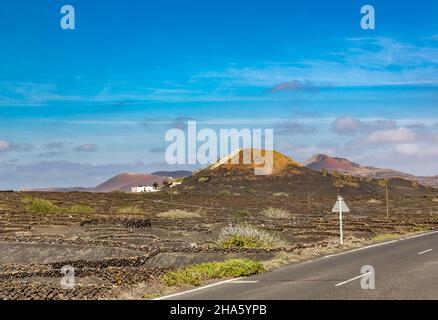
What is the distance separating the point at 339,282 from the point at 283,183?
133 meters

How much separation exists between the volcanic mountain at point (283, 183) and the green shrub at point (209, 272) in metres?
117

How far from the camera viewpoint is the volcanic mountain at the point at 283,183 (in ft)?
454

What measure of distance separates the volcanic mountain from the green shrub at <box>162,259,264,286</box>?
383 feet

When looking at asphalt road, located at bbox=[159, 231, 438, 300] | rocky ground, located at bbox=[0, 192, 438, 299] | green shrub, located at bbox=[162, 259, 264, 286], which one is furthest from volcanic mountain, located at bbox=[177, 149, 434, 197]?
green shrub, located at bbox=[162, 259, 264, 286]

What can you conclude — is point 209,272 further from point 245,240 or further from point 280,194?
point 280,194

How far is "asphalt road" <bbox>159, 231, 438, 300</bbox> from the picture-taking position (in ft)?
43.9

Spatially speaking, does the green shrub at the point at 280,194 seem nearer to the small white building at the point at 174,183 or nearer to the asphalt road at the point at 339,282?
the small white building at the point at 174,183

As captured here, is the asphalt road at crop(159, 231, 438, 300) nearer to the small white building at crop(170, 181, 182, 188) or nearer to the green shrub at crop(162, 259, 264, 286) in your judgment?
the green shrub at crop(162, 259, 264, 286)

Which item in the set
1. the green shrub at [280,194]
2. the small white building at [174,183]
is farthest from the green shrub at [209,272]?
the small white building at [174,183]

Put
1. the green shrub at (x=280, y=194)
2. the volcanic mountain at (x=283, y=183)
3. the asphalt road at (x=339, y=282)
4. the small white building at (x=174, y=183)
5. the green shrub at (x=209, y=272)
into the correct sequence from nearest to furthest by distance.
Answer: the asphalt road at (x=339, y=282) → the green shrub at (x=209, y=272) → the green shrub at (x=280, y=194) → the volcanic mountain at (x=283, y=183) → the small white building at (x=174, y=183)

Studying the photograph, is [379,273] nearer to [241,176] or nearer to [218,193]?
[218,193]
